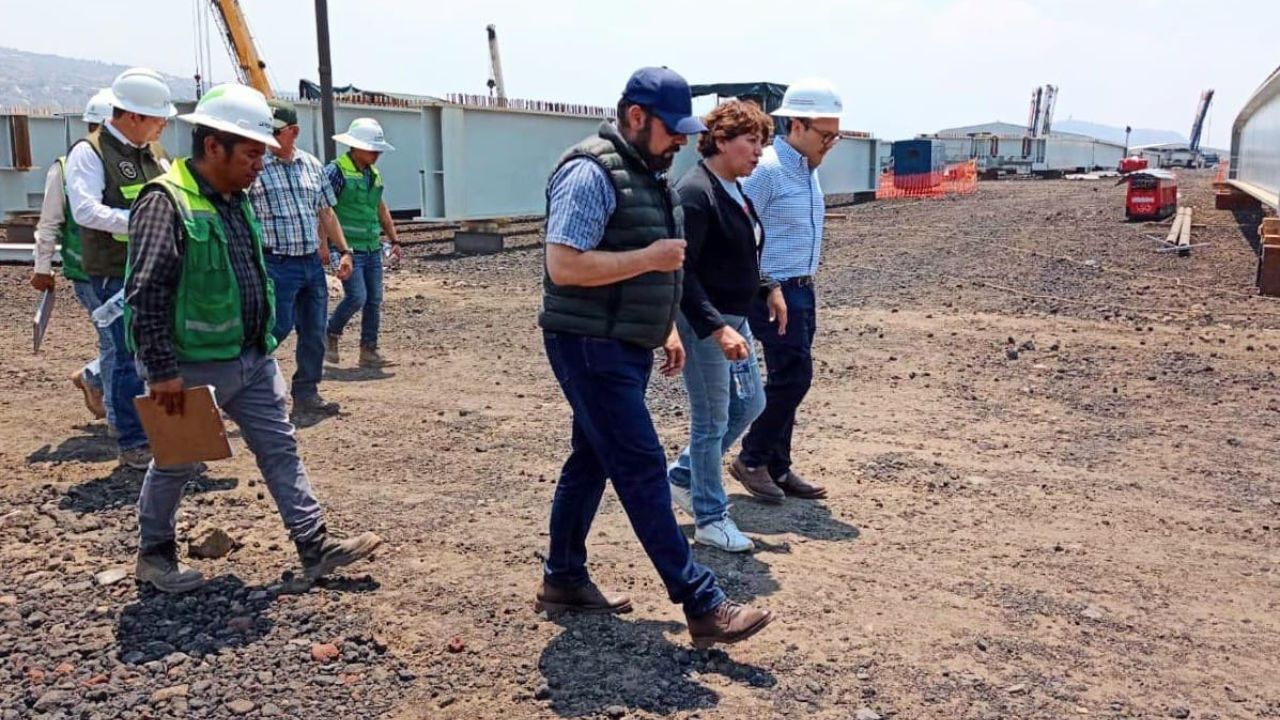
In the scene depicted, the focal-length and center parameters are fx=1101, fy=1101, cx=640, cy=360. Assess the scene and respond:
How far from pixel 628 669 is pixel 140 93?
3599mm

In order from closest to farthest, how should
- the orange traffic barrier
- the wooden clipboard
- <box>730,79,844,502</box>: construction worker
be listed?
the wooden clipboard
<box>730,79,844,502</box>: construction worker
the orange traffic barrier

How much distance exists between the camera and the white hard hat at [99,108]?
559 cm

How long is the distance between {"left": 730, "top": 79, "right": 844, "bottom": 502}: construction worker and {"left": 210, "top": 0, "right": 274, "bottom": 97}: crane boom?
2513 centimetres

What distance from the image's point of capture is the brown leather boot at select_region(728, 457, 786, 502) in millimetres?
5398

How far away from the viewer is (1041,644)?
12.7 ft

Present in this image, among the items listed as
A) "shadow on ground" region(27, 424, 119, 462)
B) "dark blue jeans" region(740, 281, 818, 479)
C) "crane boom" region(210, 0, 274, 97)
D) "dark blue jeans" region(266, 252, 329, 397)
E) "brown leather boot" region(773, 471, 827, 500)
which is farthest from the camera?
"crane boom" region(210, 0, 274, 97)

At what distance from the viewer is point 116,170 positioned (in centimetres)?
530

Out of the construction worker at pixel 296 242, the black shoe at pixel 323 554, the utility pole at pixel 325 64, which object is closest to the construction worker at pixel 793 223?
the black shoe at pixel 323 554

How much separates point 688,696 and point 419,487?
102 inches

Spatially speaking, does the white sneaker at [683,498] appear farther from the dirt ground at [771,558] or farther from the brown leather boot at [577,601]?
the brown leather boot at [577,601]

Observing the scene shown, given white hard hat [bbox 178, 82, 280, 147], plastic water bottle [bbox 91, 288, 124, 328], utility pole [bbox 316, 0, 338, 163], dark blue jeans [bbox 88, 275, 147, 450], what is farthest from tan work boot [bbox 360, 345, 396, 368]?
utility pole [bbox 316, 0, 338, 163]

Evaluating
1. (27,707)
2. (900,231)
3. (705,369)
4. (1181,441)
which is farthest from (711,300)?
(900,231)

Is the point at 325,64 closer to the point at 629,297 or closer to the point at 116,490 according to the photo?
the point at 116,490

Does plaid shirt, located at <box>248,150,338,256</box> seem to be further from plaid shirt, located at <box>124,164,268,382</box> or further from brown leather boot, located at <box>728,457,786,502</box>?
brown leather boot, located at <box>728,457,786,502</box>
